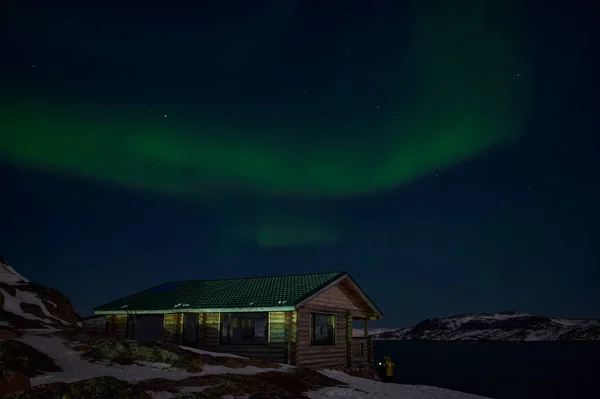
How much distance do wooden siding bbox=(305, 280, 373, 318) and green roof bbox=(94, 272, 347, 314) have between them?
86 cm

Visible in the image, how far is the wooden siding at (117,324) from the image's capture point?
29828 mm

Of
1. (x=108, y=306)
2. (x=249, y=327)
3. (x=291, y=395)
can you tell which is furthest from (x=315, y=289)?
(x=249, y=327)

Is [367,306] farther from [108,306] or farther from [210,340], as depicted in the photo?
[108,306]

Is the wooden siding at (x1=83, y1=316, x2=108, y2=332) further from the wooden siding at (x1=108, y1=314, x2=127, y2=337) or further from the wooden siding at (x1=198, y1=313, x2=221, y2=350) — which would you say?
the wooden siding at (x1=198, y1=313, x2=221, y2=350)

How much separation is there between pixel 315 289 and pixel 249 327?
22.9m

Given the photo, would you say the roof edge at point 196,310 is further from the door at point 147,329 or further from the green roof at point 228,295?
the door at point 147,329

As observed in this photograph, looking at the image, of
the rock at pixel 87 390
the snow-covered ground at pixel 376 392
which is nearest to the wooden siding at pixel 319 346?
the snow-covered ground at pixel 376 392

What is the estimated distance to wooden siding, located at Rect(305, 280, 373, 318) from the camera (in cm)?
2567

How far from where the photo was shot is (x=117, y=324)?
3016cm

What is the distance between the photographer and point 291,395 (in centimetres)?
1429

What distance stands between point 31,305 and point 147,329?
15940 millimetres

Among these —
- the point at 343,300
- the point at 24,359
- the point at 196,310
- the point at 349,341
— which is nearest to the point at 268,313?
the point at 196,310

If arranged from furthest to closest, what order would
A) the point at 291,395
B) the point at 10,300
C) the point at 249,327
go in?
1. the point at 249,327
2. the point at 10,300
3. the point at 291,395

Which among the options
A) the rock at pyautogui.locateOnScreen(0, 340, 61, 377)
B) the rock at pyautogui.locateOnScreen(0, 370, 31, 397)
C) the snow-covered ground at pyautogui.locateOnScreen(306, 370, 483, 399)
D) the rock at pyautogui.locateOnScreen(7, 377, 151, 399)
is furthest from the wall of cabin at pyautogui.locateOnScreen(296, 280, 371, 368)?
the rock at pyautogui.locateOnScreen(0, 370, 31, 397)
